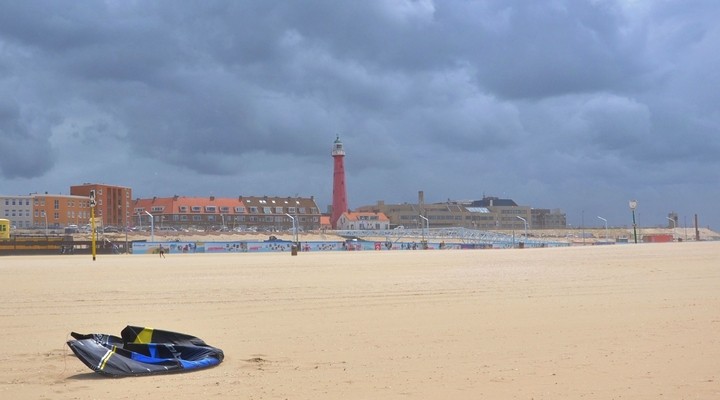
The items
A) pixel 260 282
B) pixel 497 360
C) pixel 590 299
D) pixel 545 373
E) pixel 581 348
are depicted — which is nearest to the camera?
pixel 545 373

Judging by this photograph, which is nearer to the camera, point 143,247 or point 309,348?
point 309,348

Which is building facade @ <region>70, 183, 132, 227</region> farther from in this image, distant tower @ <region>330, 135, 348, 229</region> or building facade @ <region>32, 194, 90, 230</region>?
distant tower @ <region>330, 135, 348, 229</region>

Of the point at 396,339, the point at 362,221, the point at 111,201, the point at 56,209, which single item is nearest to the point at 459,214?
the point at 362,221

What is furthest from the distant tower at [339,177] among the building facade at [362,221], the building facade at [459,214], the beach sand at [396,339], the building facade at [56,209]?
the beach sand at [396,339]

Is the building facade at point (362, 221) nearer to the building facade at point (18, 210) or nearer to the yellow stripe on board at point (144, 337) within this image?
the building facade at point (18, 210)

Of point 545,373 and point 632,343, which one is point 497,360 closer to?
point 545,373

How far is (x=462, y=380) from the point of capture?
6.67 meters

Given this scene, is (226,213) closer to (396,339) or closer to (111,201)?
(111,201)

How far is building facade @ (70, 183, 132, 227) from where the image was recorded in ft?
399

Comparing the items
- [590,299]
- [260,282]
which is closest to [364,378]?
[590,299]

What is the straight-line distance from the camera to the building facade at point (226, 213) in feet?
409

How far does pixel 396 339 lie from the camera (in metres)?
9.16

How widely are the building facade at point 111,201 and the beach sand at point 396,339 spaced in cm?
11131

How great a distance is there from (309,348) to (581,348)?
331 cm
